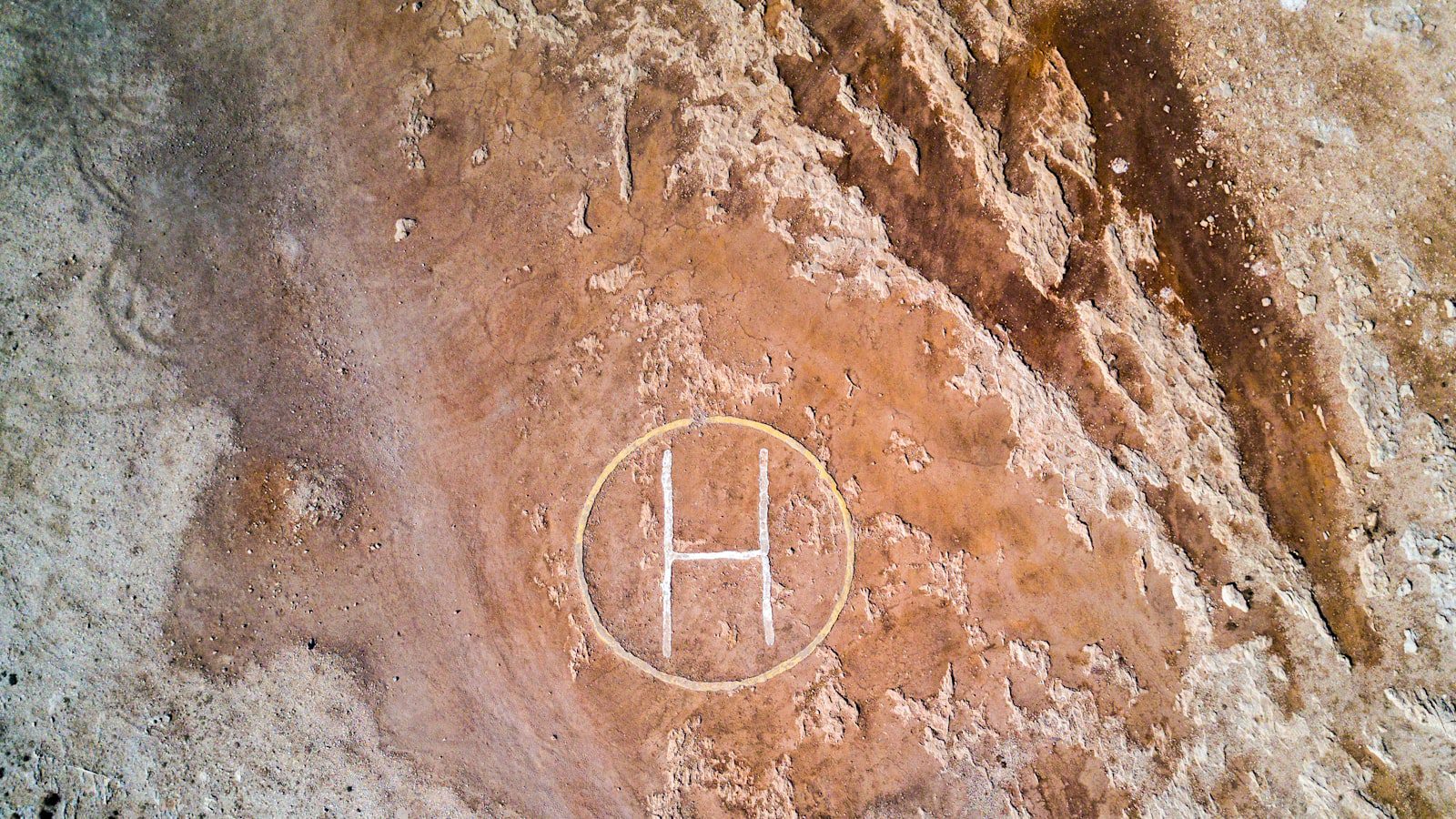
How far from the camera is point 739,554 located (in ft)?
15.1

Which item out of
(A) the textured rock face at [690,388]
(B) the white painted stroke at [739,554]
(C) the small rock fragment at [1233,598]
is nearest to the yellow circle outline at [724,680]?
(A) the textured rock face at [690,388]

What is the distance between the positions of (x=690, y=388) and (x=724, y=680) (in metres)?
2.03

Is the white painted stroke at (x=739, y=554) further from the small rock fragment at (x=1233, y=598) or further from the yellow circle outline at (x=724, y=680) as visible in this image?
the small rock fragment at (x=1233, y=598)

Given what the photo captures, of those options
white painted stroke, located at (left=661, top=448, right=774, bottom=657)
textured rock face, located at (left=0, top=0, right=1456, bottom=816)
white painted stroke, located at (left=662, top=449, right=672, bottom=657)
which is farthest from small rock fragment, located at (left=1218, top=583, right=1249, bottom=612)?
white painted stroke, located at (left=662, top=449, right=672, bottom=657)

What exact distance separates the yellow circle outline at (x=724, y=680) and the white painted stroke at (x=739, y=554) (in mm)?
162

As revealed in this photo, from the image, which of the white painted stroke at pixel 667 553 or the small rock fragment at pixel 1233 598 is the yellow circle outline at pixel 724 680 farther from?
the small rock fragment at pixel 1233 598

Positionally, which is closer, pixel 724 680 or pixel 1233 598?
→ pixel 1233 598

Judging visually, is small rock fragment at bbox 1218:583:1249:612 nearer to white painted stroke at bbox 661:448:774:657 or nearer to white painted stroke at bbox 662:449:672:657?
white painted stroke at bbox 661:448:774:657

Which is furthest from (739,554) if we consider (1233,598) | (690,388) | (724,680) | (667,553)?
(1233,598)

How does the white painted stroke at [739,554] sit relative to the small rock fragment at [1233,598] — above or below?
below

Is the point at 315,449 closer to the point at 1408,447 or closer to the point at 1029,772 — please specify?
the point at 1029,772

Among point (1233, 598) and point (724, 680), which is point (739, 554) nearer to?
point (724, 680)

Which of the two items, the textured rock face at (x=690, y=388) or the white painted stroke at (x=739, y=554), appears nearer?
the textured rock face at (x=690, y=388)

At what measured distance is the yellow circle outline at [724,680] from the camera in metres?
4.60
